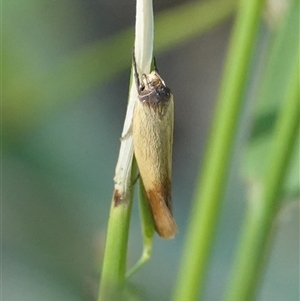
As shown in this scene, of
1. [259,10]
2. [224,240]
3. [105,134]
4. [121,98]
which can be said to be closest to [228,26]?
[121,98]

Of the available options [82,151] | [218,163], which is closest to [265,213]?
[218,163]

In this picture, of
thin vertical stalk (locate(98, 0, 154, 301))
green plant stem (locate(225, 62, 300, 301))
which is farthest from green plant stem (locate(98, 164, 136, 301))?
green plant stem (locate(225, 62, 300, 301))

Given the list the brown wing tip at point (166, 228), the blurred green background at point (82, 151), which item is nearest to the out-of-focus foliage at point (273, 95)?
the blurred green background at point (82, 151)

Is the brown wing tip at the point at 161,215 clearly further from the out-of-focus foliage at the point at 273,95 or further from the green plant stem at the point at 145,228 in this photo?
the out-of-focus foliage at the point at 273,95

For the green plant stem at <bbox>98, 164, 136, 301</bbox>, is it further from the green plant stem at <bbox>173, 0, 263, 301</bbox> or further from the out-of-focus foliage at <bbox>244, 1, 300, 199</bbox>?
the out-of-focus foliage at <bbox>244, 1, 300, 199</bbox>

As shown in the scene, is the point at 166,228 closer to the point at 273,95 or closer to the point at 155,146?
the point at 155,146

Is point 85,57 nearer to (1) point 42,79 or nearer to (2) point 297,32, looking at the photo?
(1) point 42,79
